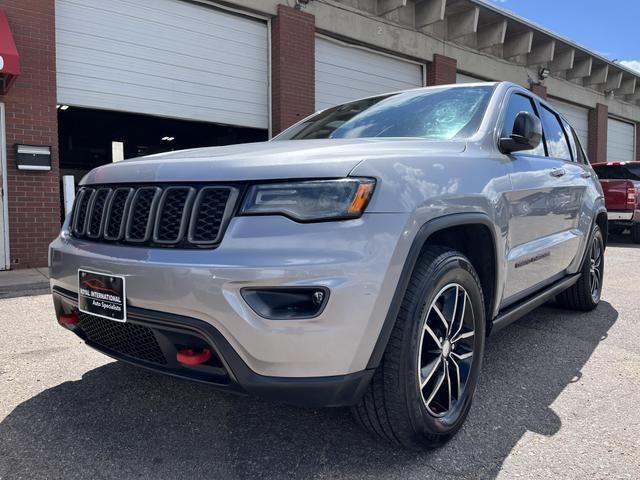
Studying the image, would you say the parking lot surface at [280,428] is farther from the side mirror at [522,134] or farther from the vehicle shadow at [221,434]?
the side mirror at [522,134]

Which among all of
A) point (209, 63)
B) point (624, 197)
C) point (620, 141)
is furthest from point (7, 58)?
point (620, 141)

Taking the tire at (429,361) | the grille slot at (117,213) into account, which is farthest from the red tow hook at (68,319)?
the tire at (429,361)

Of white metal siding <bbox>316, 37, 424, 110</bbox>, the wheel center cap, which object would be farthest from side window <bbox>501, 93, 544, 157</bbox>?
white metal siding <bbox>316, 37, 424, 110</bbox>

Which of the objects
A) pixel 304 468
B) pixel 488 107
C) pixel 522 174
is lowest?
pixel 304 468

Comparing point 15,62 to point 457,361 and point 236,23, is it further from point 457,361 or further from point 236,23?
point 457,361

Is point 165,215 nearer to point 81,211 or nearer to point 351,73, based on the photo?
point 81,211

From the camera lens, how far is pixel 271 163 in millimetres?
1915

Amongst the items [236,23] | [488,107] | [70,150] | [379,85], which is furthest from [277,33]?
[70,150]

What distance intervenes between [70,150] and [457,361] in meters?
21.0

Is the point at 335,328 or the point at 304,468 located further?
the point at 304,468

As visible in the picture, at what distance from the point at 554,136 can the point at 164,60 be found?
21.7ft

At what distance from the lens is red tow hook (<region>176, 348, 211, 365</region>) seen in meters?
1.90

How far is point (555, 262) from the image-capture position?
3.54 meters

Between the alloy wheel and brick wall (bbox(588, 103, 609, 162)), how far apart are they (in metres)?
18.6
